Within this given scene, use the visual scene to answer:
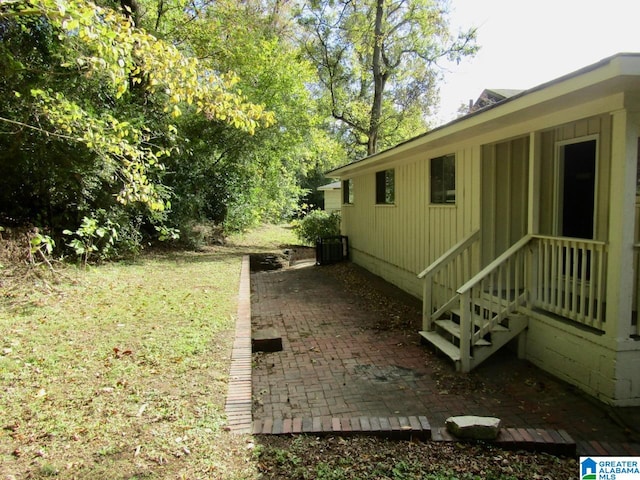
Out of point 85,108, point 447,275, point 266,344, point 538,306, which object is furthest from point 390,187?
point 85,108

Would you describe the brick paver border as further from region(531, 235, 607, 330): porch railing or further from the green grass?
region(531, 235, 607, 330): porch railing

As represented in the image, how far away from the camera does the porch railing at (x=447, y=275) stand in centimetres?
568

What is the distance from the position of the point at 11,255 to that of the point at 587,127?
9.00 meters

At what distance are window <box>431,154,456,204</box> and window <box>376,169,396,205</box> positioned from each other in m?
1.85

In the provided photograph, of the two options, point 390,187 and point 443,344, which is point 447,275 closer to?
point 443,344

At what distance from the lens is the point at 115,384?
3875 mm

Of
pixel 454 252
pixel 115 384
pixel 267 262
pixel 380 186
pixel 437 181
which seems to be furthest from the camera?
pixel 267 262

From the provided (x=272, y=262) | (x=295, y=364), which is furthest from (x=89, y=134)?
(x=272, y=262)

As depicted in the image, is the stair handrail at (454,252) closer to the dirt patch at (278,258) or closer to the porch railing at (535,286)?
the porch railing at (535,286)

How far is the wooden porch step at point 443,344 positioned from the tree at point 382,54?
1656 centimetres

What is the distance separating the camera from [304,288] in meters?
9.59

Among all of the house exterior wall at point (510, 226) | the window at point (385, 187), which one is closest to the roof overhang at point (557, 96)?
the house exterior wall at point (510, 226)

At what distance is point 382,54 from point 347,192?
402 inches

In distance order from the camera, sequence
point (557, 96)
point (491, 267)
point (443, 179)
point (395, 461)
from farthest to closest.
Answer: point (443, 179)
point (491, 267)
point (557, 96)
point (395, 461)
